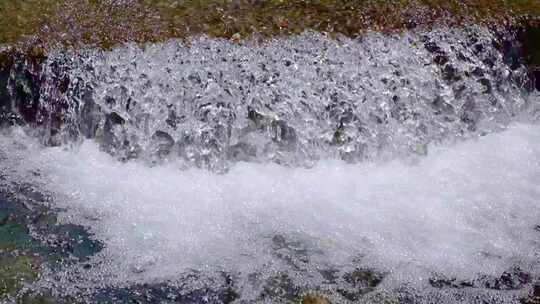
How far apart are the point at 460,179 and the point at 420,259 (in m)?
1.67

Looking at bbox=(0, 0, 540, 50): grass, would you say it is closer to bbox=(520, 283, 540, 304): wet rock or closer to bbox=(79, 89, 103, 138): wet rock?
bbox=(79, 89, 103, 138): wet rock

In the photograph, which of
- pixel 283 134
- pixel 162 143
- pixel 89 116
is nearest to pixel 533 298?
pixel 283 134

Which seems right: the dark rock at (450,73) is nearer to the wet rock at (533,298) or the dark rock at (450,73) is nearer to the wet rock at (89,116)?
the wet rock at (533,298)

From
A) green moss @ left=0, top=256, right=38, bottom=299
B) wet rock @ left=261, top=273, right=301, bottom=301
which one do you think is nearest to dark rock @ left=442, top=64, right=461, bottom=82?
wet rock @ left=261, top=273, right=301, bottom=301

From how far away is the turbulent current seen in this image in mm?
7402

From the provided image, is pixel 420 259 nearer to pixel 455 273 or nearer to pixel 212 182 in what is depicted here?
pixel 455 273

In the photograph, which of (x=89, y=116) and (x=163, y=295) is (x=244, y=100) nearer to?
(x=89, y=116)

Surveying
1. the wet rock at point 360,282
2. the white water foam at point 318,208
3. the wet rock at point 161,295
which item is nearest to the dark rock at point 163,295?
the wet rock at point 161,295

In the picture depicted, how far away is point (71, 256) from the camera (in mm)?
7242

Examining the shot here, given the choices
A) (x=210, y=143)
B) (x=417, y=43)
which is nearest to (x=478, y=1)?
(x=417, y=43)

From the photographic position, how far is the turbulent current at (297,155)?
740 centimetres

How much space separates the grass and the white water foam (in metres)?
1.42

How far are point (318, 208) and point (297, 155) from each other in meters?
1.04

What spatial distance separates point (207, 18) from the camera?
9555 mm
